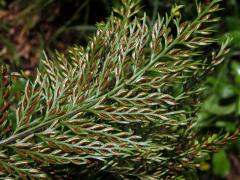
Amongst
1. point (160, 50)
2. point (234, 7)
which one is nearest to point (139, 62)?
point (160, 50)

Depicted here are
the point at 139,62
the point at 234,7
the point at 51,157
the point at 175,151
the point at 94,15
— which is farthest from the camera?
the point at 94,15

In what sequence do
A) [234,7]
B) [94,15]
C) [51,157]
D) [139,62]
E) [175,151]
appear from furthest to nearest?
[94,15], [234,7], [175,151], [139,62], [51,157]

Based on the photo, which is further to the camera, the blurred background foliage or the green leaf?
the blurred background foliage

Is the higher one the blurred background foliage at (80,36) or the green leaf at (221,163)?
the blurred background foliage at (80,36)

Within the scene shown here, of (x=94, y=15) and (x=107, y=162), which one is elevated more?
(x=94, y=15)

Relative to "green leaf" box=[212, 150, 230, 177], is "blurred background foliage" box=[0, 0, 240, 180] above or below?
above

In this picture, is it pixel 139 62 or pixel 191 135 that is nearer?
pixel 139 62

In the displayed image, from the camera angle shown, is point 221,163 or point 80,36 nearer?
point 221,163

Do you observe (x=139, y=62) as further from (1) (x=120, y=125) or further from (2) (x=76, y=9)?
(2) (x=76, y=9)
